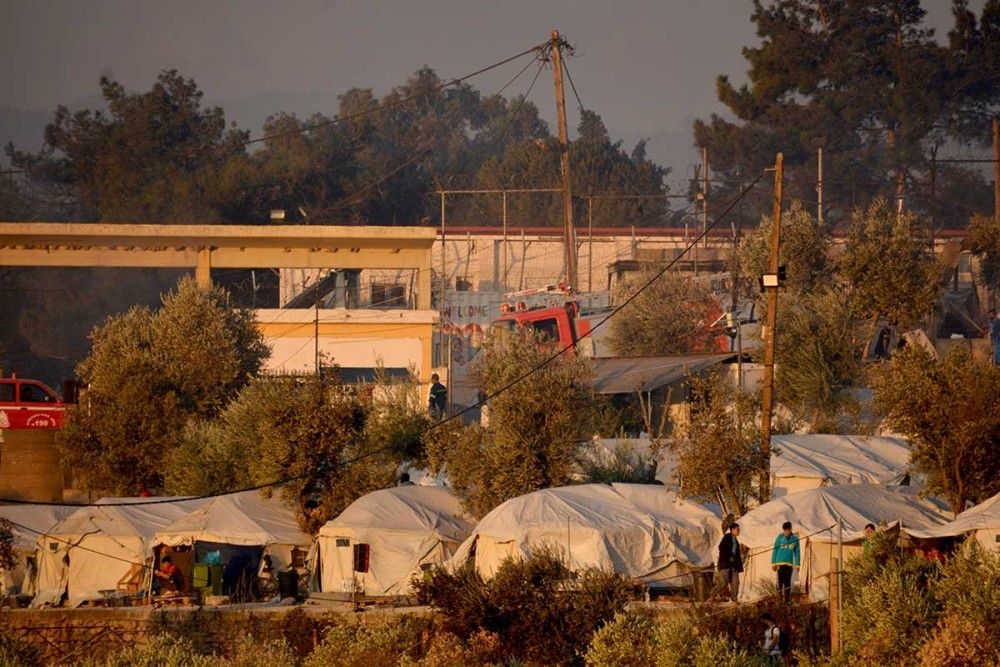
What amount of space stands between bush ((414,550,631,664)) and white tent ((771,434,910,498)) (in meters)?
9.14

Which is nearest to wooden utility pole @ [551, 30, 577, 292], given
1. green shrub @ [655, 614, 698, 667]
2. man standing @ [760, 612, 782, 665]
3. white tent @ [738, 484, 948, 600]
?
white tent @ [738, 484, 948, 600]

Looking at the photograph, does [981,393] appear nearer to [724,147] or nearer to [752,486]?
[752,486]

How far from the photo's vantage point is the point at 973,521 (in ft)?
83.4

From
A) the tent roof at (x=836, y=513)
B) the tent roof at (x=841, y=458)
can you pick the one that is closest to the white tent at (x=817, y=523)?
the tent roof at (x=836, y=513)

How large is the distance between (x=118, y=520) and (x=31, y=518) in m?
2.54

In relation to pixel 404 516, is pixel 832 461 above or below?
above

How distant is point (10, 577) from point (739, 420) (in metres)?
14.4

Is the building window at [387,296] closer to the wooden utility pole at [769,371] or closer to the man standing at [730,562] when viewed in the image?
the wooden utility pole at [769,371]

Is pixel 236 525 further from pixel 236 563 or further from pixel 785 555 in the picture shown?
pixel 785 555

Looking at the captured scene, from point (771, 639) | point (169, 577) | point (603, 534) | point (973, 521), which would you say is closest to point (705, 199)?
point (603, 534)

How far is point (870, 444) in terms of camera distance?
113 ft

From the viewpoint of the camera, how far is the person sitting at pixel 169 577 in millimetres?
29766

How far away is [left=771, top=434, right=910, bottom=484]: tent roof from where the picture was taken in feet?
106

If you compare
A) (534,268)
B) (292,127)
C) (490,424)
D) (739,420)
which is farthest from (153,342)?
(292,127)
